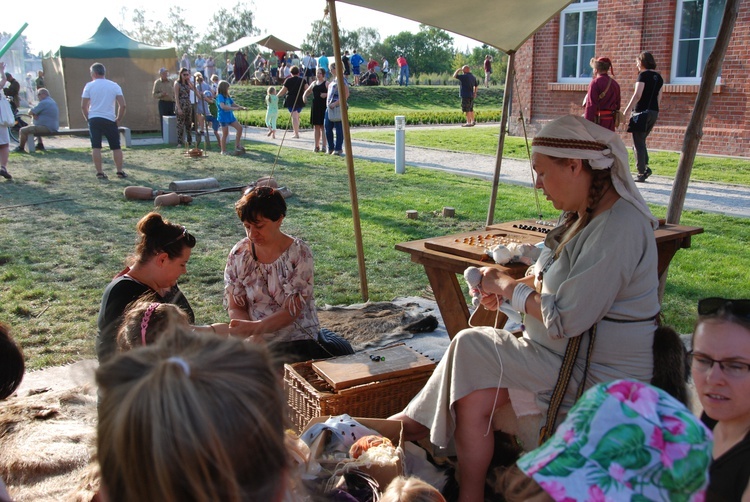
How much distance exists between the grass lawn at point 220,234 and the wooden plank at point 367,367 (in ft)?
6.17

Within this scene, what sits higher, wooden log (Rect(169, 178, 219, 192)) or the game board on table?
the game board on table

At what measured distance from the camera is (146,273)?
300 centimetres

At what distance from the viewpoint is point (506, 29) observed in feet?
15.5

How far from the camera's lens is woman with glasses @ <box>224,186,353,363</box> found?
3.54 m

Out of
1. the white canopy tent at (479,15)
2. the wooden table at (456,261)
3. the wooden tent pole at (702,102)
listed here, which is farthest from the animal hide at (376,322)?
the wooden tent pole at (702,102)

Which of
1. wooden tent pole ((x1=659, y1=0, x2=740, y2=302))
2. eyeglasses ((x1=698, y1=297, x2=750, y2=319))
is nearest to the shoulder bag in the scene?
wooden tent pole ((x1=659, y1=0, x2=740, y2=302))

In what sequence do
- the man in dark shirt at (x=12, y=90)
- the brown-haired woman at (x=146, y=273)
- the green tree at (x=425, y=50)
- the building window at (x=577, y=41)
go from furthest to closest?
the green tree at (x=425, y=50) → the man in dark shirt at (x=12, y=90) → the building window at (x=577, y=41) → the brown-haired woman at (x=146, y=273)

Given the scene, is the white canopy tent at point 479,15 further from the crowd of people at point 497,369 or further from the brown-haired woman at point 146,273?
the brown-haired woman at point 146,273

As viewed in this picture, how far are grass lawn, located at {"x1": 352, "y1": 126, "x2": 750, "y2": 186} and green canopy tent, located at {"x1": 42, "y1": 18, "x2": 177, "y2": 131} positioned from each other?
659cm

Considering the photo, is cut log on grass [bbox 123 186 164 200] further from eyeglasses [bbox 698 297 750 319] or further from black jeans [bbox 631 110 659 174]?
eyeglasses [bbox 698 297 750 319]

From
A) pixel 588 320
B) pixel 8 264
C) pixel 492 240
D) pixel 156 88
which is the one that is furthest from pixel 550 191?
pixel 156 88

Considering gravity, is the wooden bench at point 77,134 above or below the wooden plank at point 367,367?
above

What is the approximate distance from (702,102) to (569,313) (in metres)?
2.60

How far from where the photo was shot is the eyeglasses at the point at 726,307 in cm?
185
